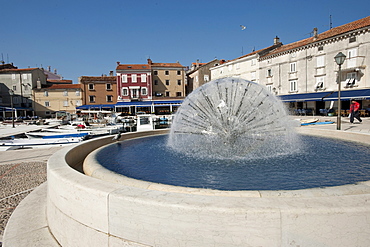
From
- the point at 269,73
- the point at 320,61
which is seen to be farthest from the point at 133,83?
the point at 320,61

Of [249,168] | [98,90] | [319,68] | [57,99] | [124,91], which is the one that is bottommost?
[249,168]

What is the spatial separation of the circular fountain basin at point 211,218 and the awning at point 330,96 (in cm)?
2984

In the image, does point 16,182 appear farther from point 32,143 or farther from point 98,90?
point 98,90

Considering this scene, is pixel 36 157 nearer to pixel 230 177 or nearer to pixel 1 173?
pixel 1 173

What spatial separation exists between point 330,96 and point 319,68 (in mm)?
5363

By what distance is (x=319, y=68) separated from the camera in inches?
1312

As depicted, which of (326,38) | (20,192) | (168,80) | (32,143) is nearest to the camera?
(20,192)

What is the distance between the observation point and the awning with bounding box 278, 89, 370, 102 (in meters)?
26.8

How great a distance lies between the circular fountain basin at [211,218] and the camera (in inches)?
88.4

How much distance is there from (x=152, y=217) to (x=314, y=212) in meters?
1.67

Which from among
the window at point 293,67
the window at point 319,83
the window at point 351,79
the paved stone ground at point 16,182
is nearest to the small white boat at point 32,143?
the paved stone ground at point 16,182

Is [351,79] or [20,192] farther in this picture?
[351,79]

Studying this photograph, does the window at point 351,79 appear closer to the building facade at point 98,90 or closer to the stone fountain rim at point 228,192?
the stone fountain rim at point 228,192

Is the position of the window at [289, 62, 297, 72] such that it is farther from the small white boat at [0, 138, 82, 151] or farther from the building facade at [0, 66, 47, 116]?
the building facade at [0, 66, 47, 116]
